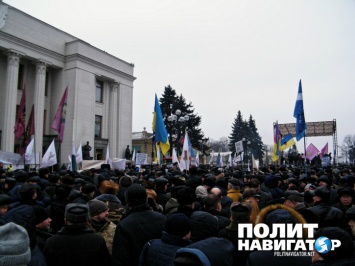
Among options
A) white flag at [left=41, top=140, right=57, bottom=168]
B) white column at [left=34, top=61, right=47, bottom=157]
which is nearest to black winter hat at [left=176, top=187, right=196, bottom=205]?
white flag at [left=41, top=140, right=57, bottom=168]

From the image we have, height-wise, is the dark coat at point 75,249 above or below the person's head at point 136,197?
below

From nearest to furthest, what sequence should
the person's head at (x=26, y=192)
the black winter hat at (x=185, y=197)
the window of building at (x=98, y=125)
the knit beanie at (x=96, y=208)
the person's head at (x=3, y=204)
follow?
the knit beanie at (x=96, y=208), the black winter hat at (x=185, y=197), the person's head at (x=3, y=204), the person's head at (x=26, y=192), the window of building at (x=98, y=125)

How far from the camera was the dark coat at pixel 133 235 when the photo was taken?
10.1ft

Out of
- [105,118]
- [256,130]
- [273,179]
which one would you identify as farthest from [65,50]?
[256,130]

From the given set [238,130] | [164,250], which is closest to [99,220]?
[164,250]

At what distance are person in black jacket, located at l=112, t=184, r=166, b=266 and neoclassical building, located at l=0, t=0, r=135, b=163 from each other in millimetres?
22492

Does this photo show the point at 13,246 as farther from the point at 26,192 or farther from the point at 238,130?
the point at 238,130

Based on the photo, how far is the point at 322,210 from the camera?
4449mm

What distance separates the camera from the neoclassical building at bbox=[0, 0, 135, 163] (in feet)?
86.2

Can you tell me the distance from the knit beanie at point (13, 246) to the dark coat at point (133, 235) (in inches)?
48.6

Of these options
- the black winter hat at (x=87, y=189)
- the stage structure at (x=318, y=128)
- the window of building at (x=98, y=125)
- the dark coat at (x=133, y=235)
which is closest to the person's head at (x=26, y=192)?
the black winter hat at (x=87, y=189)

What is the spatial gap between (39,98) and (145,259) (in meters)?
29.5

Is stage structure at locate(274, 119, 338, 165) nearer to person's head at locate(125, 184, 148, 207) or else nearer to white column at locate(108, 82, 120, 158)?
white column at locate(108, 82, 120, 158)

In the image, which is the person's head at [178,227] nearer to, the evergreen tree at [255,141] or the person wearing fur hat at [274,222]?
the person wearing fur hat at [274,222]
